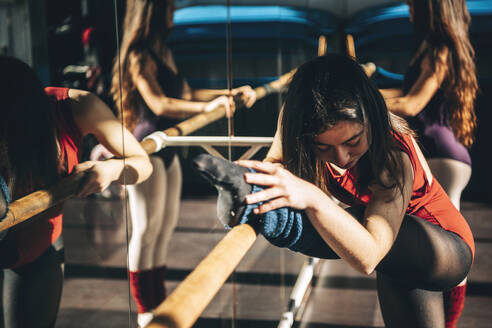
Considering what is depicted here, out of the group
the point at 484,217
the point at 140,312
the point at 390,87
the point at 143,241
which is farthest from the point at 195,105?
the point at 484,217

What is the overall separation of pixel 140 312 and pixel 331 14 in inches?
47.4

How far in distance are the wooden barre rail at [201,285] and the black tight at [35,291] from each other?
0.13 meters

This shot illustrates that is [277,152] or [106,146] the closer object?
[106,146]

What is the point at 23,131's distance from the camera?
0.53m

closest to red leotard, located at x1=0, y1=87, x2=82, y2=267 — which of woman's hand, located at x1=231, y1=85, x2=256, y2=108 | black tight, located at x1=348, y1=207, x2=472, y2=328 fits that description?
black tight, located at x1=348, y1=207, x2=472, y2=328

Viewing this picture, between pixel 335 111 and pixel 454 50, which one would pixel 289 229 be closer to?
pixel 335 111

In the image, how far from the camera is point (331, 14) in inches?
66.1

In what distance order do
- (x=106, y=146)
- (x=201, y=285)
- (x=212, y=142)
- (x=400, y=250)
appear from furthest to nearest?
1. (x=212, y=142)
2. (x=400, y=250)
3. (x=106, y=146)
4. (x=201, y=285)

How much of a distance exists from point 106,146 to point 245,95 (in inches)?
27.7

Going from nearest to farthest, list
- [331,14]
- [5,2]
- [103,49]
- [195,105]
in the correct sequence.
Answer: [5,2] → [103,49] → [195,105] → [331,14]

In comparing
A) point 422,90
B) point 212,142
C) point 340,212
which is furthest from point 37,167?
point 422,90

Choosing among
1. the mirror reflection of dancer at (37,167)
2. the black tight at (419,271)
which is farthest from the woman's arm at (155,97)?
the black tight at (419,271)

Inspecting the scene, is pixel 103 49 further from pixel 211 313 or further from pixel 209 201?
pixel 211 313

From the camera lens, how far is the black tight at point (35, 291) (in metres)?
0.52
